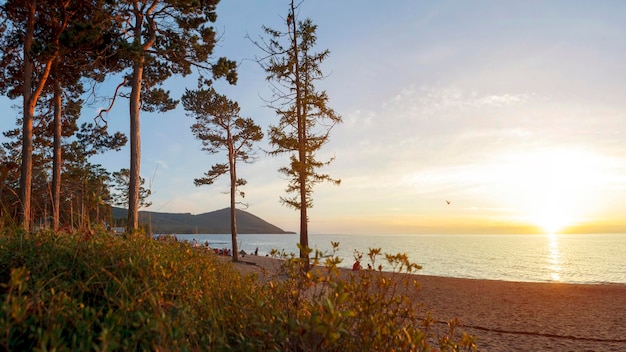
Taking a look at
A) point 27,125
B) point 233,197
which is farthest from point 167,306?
point 233,197

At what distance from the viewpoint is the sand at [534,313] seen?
23.4ft

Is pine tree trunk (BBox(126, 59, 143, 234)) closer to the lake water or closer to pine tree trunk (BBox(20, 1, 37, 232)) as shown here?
the lake water

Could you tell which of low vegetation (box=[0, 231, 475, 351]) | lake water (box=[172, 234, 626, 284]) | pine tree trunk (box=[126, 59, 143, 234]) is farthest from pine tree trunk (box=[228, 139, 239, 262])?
low vegetation (box=[0, 231, 475, 351])

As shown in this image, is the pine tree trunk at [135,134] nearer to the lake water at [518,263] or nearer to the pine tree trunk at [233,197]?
the lake water at [518,263]

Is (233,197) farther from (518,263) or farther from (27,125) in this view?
(518,263)

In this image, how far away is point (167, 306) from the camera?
2973 mm

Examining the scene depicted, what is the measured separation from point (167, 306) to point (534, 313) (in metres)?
10.4

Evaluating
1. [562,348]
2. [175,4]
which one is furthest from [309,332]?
[175,4]

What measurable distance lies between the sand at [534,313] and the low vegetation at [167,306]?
3.23ft

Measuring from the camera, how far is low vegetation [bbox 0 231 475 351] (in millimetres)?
2443

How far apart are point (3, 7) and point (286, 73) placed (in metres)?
11.9

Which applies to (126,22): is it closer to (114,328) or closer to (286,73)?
(286,73)

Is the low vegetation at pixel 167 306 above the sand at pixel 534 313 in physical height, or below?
above

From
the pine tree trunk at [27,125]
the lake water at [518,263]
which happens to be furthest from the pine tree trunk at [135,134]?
the pine tree trunk at [27,125]
